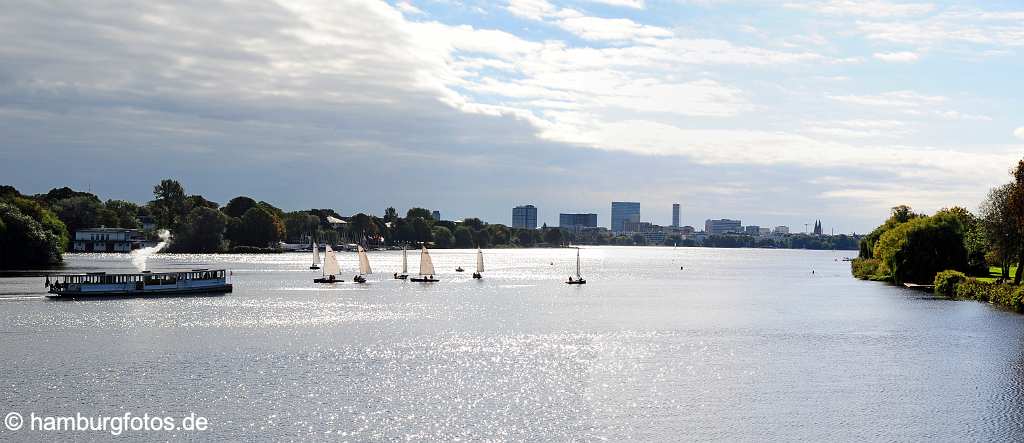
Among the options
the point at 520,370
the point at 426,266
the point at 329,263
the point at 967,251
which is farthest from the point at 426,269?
the point at 520,370

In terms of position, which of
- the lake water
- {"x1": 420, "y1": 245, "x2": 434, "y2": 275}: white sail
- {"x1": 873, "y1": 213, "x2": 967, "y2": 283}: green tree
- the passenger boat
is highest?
{"x1": 873, "y1": 213, "x2": 967, "y2": 283}: green tree

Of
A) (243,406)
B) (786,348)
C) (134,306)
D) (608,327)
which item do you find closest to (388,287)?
(134,306)

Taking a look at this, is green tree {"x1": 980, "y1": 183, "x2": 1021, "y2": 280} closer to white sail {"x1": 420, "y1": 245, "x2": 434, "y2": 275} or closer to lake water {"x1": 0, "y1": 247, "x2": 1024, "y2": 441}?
lake water {"x1": 0, "y1": 247, "x2": 1024, "y2": 441}

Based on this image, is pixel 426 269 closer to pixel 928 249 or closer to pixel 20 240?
pixel 20 240

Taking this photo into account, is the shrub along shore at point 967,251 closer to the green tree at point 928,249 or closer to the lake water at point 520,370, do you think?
the green tree at point 928,249

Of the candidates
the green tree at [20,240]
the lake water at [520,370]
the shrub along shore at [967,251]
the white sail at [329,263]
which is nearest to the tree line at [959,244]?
the shrub along shore at [967,251]

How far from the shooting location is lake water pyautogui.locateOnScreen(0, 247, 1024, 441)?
4909 centimetres

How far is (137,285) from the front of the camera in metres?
132

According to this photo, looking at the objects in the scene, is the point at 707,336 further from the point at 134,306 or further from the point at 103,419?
the point at 134,306

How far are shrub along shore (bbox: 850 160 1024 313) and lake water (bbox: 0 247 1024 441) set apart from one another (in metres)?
10.1

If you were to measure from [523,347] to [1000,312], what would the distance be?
62.4 meters

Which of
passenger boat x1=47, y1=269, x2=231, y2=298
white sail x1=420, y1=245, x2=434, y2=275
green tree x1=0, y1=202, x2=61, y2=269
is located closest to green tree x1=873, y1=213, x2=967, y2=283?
white sail x1=420, y1=245, x2=434, y2=275

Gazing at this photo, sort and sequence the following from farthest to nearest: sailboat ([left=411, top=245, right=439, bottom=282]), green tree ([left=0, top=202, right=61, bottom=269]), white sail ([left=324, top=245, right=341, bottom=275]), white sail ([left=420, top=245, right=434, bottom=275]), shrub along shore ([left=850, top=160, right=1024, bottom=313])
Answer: white sail ([left=420, top=245, right=434, bottom=275]) < sailboat ([left=411, top=245, right=439, bottom=282]) < green tree ([left=0, top=202, right=61, bottom=269]) < white sail ([left=324, top=245, right=341, bottom=275]) < shrub along shore ([left=850, top=160, right=1024, bottom=313])

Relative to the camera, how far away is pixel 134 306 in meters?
113
